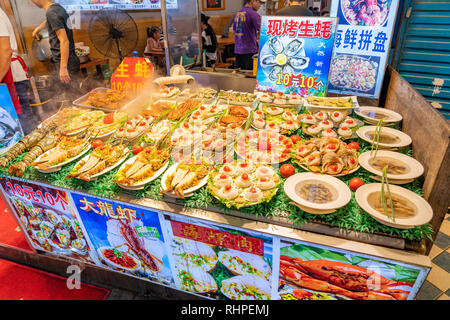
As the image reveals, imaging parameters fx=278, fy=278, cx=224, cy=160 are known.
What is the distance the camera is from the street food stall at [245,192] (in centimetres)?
195

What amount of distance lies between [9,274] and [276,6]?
13.7 m

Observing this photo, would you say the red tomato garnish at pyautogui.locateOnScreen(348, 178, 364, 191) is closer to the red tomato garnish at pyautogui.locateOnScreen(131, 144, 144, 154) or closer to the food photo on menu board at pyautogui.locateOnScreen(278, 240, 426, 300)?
the food photo on menu board at pyautogui.locateOnScreen(278, 240, 426, 300)

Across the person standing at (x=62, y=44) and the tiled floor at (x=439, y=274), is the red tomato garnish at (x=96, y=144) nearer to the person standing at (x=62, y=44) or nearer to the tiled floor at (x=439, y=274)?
the person standing at (x=62, y=44)

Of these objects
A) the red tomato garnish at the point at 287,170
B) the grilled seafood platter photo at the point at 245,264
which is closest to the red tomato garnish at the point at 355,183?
the red tomato garnish at the point at 287,170

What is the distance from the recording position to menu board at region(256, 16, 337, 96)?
335 cm

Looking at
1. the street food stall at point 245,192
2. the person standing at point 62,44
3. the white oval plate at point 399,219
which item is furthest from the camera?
the person standing at point 62,44

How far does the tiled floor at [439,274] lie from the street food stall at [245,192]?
1.36m

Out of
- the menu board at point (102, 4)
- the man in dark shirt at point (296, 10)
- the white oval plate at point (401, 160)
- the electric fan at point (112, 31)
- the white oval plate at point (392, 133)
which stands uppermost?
the menu board at point (102, 4)

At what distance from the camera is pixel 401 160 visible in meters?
2.36

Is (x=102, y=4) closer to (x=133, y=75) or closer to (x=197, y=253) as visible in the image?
(x=133, y=75)

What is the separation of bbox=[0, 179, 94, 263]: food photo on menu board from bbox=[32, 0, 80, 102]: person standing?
278cm

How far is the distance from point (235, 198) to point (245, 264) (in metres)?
0.59

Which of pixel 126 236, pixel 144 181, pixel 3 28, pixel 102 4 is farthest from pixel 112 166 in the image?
pixel 102 4

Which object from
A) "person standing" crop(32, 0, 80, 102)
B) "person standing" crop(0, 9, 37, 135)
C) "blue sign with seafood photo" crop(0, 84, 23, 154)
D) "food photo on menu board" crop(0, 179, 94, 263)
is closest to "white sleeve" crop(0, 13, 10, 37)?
"person standing" crop(0, 9, 37, 135)
